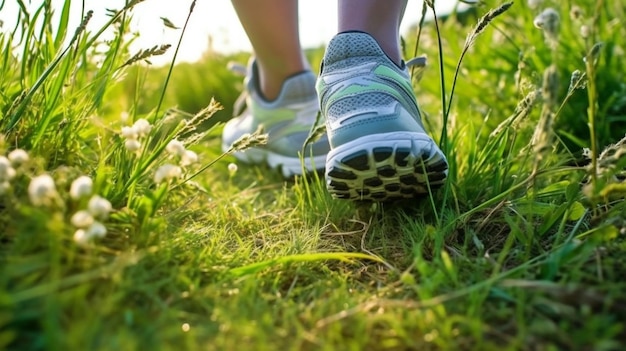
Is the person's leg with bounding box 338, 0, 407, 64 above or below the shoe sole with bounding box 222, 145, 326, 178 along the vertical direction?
above

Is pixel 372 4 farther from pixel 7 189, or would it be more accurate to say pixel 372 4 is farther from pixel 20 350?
pixel 20 350

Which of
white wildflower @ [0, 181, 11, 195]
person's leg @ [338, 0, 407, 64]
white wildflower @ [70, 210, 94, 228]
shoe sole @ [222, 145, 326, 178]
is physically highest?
person's leg @ [338, 0, 407, 64]

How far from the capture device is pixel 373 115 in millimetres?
1300

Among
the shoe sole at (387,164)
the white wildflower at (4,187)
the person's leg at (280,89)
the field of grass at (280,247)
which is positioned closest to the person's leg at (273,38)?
the person's leg at (280,89)

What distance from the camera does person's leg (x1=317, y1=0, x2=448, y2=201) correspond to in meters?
1.24

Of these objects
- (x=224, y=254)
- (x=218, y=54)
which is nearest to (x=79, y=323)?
(x=224, y=254)

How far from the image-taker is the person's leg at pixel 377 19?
1406 mm

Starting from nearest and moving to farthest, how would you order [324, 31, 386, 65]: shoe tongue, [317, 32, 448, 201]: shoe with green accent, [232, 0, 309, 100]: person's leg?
[317, 32, 448, 201]: shoe with green accent < [324, 31, 386, 65]: shoe tongue < [232, 0, 309, 100]: person's leg

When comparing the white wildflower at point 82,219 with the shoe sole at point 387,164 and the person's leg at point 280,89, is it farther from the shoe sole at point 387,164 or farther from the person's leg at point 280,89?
the person's leg at point 280,89

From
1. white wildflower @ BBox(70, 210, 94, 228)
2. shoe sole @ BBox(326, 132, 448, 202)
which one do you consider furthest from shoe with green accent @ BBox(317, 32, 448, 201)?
white wildflower @ BBox(70, 210, 94, 228)

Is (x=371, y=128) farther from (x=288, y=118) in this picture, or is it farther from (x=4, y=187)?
(x=288, y=118)

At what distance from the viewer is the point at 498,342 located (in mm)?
878

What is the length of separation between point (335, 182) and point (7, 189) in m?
0.62

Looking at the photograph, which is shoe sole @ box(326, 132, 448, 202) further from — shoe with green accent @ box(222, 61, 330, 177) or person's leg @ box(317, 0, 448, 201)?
shoe with green accent @ box(222, 61, 330, 177)
